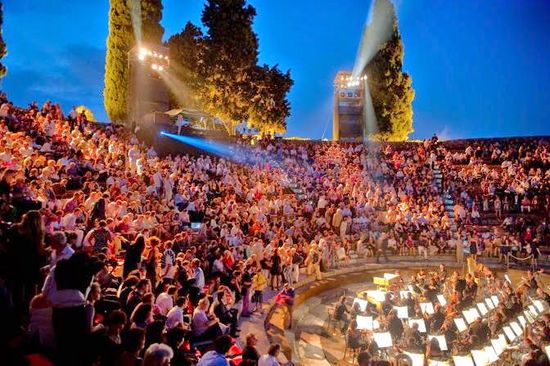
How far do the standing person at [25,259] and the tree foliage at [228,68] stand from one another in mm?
31013

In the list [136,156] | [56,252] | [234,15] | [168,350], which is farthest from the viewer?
[234,15]

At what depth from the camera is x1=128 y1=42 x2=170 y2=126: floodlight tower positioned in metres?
32.7

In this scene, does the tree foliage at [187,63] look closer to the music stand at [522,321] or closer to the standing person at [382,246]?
the standing person at [382,246]

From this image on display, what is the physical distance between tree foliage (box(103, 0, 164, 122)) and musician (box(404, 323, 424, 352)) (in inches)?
1184

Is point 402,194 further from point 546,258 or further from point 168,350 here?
point 168,350

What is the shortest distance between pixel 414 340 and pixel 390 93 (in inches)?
1400

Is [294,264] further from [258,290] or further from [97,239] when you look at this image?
[97,239]

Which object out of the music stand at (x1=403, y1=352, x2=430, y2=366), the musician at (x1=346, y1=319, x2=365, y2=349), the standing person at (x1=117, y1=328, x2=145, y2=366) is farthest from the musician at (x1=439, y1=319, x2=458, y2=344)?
the standing person at (x1=117, y1=328, x2=145, y2=366)

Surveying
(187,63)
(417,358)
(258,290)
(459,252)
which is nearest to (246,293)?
(258,290)

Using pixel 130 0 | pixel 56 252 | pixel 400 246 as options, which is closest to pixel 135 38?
pixel 130 0

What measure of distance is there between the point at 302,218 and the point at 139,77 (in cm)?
1967

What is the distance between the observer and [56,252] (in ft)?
19.2

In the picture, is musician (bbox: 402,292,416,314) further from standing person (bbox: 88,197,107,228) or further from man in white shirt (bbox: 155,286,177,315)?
standing person (bbox: 88,197,107,228)

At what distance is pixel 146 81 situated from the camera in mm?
→ 33156
